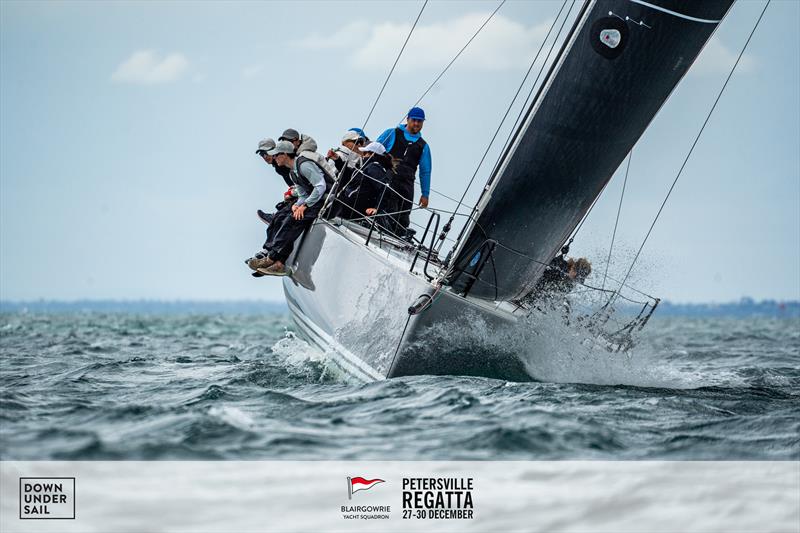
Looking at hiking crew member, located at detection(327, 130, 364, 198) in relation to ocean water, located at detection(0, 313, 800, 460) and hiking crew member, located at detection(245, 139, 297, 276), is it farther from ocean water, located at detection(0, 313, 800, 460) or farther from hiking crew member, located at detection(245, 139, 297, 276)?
ocean water, located at detection(0, 313, 800, 460)

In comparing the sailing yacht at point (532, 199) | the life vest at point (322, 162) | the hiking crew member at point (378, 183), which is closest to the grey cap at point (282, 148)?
the life vest at point (322, 162)

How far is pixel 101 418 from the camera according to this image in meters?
4.52

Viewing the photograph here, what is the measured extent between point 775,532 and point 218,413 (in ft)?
8.14

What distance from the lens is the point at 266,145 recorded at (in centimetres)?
714

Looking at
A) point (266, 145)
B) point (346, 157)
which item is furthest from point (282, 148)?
point (346, 157)

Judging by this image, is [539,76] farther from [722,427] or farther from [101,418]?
[101,418]

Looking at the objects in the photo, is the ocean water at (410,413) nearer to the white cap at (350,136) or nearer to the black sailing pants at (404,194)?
the black sailing pants at (404,194)

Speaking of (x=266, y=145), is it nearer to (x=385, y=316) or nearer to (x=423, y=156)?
(x=423, y=156)

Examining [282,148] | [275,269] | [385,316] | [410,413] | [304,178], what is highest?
[282,148]

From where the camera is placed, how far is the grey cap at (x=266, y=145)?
7.12m

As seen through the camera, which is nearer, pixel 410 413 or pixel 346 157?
pixel 410 413

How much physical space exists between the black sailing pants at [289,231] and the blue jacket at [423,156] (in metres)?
0.64

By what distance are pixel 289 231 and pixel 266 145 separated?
664 mm

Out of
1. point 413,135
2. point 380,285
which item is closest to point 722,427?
point 380,285
